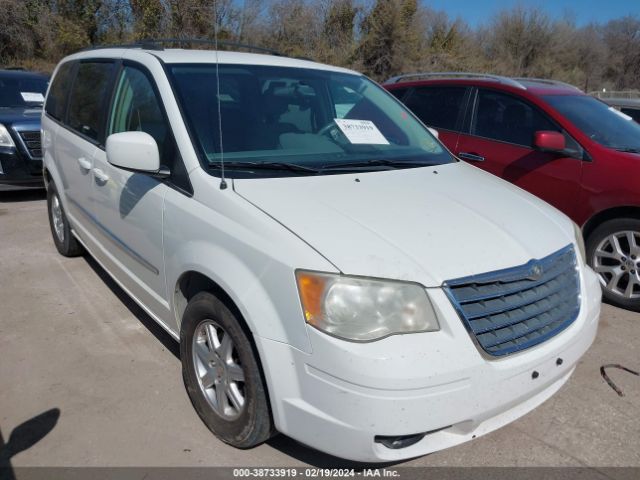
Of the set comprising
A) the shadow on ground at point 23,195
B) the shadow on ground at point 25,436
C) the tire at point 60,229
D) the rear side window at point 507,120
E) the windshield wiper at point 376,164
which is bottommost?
the shadow on ground at point 23,195

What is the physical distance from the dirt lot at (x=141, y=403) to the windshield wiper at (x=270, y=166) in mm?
1309

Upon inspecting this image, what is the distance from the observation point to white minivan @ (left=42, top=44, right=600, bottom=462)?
6.51ft

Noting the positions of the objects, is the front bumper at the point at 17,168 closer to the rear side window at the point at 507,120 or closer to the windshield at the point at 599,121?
the rear side window at the point at 507,120

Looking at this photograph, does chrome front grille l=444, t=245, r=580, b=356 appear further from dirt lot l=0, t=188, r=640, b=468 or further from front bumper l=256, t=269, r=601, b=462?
dirt lot l=0, t=188, r=640, b=468

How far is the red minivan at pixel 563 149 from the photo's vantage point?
4.21m

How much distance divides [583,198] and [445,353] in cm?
302

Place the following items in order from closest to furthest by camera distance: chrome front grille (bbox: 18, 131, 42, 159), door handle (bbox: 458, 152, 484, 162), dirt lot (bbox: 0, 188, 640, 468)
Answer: dirt lot (bbox: 0, 188, 640, 468)
door handle (bbox: 458, 152, 484, 162)
chrome front grille (bbox: 18, 131, 42, 159)

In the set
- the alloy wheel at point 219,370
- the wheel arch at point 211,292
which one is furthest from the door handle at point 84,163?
the alloy wheel at point 219,370

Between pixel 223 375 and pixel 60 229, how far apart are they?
330 cm

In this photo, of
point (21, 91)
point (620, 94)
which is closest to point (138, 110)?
point (21, 91)

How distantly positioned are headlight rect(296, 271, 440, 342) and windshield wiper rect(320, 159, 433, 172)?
0.93 meters

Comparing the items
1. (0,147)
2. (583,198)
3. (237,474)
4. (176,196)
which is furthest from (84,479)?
(0,147)

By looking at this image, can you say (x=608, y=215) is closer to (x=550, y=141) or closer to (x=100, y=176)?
(x=550, y=141)

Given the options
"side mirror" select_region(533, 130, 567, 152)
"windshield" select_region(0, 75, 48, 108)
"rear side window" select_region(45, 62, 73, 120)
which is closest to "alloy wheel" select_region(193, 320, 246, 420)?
"rear side window" select_region(45, 62, 73, 120)
